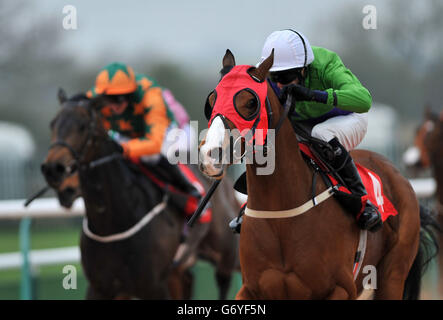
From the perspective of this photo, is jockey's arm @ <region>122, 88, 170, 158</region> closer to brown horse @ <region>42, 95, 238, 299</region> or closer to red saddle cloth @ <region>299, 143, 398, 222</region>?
brown horse @ <region>42, 95, 238, 299</region>

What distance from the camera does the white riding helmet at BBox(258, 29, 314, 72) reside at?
327cm

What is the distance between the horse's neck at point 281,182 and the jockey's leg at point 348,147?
1.11ft

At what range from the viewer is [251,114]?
2805 mm

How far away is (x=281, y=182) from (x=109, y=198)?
74.6 inches

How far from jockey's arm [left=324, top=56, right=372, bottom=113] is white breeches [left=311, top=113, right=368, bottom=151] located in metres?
0.20

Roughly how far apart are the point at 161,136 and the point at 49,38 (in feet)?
42.4

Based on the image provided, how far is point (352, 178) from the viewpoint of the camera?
3410 mm

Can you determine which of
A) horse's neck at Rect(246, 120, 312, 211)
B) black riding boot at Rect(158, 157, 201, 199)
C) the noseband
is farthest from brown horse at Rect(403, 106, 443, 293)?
horse's neck at Rect(246, 120, 312, 211)

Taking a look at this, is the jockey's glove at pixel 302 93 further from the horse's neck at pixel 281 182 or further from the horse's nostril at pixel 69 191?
the horse's nostril at pixel 69 191

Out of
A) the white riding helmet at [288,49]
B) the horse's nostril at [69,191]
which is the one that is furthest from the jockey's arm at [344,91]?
the horse's nostril at [69,191]

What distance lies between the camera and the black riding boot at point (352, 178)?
10.9ft

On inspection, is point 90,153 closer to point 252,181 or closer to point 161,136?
point 161,136

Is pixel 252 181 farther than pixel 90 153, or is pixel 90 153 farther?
pixel 90 153

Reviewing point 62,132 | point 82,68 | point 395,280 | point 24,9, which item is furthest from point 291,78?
point 82,68
